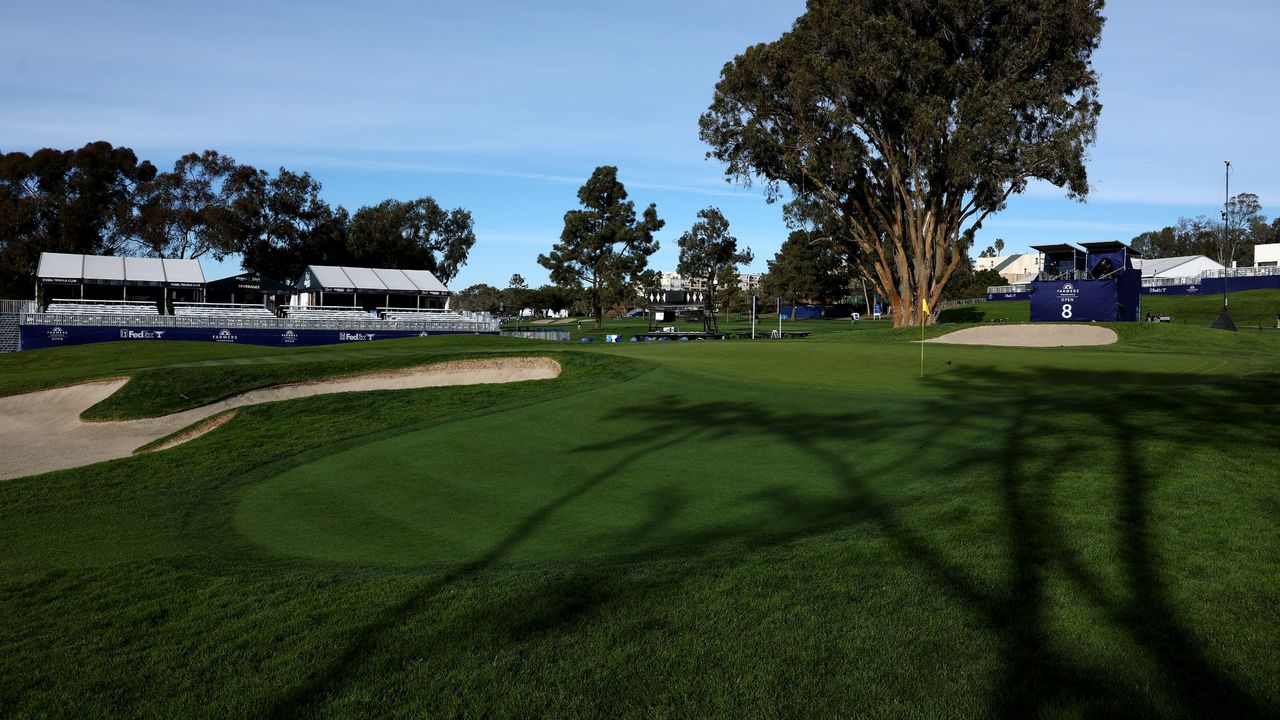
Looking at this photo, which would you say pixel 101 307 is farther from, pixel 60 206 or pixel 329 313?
pixel 60 206

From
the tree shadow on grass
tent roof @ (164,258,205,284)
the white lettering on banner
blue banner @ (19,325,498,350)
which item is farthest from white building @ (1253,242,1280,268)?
the white lettering on banner

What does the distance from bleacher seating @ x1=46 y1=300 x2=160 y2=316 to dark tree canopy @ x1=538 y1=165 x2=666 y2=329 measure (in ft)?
107

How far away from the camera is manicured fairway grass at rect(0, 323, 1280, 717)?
4.12 m

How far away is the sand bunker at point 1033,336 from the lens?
106 feet

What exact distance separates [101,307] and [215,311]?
7.66 metres

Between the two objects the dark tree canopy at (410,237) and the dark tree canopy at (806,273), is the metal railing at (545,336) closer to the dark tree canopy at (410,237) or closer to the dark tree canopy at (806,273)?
the dark tree canopy at (410,237)

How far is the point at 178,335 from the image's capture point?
47.3 meters

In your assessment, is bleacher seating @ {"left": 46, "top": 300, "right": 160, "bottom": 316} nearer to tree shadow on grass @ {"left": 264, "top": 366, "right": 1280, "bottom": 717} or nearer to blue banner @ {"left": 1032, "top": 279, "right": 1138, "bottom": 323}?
tree shadow on grass @ {"left": 264, "top": 366, "right": 1280, "bottom": 717}

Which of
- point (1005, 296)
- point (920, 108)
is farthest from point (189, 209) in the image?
point (1005, 296)

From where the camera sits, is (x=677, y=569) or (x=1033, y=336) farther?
(x=1033, y=336)

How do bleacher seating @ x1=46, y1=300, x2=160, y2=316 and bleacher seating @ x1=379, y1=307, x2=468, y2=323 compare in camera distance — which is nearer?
bleacher seating @ x1=46, y1=300, x2=160, y2=316

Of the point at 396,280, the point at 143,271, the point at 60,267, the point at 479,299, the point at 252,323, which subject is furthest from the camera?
the point at 479,299

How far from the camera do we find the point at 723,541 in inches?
271

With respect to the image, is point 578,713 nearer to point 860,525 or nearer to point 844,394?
point 860,525
